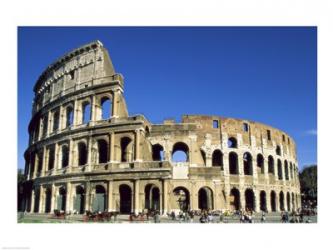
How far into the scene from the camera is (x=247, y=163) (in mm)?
27859

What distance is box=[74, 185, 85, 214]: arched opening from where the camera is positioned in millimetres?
20812

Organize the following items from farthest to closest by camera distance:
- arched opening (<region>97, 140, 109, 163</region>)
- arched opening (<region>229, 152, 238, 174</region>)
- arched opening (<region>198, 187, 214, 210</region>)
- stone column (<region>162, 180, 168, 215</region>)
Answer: arched opening (<region>229, 152, 238, 174</region>) < arched opening (<region>97, 140, 109, 163</region>) < arched opening (<region>198, 187, 214, 210</region>) < stone column (<region>162, 180, 168, 215</region>)

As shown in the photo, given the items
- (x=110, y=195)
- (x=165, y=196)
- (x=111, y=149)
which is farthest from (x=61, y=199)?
(x=165, y=196)

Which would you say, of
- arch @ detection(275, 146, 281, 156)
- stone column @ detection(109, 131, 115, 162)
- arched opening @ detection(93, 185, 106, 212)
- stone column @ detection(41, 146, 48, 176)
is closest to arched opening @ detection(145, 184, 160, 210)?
arched opening @ detection(93, 185, 106, 212)

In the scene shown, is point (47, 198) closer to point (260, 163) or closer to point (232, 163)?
point (232, 163)

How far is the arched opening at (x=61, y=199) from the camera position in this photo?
21703 millimetres

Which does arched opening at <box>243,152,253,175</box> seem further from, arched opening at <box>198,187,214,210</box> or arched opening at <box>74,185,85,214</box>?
arched opening at <box>74,185,85,214</box>

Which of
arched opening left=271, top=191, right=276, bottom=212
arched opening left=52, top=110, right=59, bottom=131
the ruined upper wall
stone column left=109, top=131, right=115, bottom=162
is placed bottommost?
arched opening left=271, top=191, right=276, bottom=212

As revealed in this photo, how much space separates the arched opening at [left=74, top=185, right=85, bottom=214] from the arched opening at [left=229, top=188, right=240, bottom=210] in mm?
11450

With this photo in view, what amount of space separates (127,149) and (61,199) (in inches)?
228

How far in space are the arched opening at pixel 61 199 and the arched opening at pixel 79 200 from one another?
1056 millimetres
